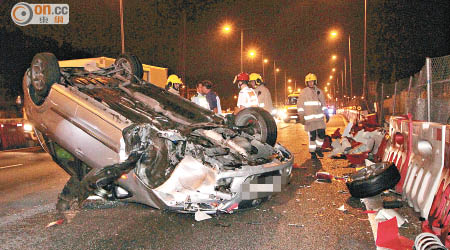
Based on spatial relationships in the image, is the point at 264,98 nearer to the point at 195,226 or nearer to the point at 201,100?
the point at 201,100

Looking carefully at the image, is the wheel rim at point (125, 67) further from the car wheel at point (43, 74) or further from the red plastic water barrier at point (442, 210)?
the red plastic water barrier at point (442, 210)

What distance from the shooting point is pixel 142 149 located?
12.3 feet

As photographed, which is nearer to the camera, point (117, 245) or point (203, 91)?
point (117, 245)

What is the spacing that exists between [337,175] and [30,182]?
539 centimetres

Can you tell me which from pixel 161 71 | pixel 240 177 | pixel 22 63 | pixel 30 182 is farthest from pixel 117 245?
pixel 22 63

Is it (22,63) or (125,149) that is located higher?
(22,63)

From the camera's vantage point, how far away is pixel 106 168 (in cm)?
375

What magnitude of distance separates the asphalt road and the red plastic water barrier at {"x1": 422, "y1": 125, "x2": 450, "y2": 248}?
0.54 m

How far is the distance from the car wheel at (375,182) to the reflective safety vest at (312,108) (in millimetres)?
3983

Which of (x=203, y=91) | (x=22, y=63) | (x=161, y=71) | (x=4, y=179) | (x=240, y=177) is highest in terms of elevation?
(x=22, y=63)

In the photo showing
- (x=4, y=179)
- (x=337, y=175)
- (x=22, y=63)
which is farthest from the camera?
(x=22, y=63)

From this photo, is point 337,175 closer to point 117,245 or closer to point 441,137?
point 441,137

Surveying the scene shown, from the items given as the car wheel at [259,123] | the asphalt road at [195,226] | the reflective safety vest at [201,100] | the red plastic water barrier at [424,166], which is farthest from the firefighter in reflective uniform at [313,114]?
the red plastic water barrier at [424,166]

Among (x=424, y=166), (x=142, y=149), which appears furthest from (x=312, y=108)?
(x=142, y=149)
